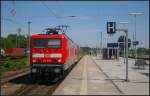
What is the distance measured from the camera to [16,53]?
72500 mm

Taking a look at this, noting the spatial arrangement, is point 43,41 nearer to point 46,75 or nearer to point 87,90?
point 46,75

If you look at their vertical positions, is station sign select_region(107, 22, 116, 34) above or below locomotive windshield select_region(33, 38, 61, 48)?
above

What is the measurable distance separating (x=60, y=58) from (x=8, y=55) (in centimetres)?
5616

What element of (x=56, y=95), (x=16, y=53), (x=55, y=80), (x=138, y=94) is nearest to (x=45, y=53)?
(x=55, y=80)

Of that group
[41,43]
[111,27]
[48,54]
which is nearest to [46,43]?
[41,43]

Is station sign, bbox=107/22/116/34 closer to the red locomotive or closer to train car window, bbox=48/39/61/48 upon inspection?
the red locomotive

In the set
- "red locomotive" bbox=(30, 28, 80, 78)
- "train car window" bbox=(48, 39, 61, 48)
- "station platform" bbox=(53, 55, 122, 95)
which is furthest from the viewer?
"train car window" bbox=(48, 39, 61, 48)

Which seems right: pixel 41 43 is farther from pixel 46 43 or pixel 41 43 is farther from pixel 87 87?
pixel 87 87

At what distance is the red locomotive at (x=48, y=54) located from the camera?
1938 cm

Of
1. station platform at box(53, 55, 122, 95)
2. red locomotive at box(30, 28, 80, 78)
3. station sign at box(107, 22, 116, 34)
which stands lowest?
station platform at box(53, 55, 122, 95)

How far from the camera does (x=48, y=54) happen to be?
774 inches

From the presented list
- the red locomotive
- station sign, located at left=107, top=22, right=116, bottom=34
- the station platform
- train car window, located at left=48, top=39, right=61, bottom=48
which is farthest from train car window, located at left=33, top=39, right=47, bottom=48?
station sign, located at left=107, top=22, right=116, bottom=34

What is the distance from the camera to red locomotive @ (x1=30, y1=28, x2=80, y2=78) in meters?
19.4

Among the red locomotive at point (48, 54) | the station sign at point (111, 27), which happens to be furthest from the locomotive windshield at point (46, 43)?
the station sign at point (111, 27)
